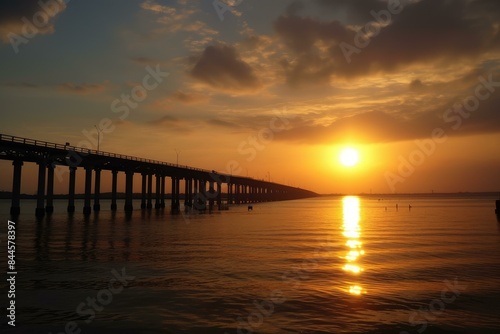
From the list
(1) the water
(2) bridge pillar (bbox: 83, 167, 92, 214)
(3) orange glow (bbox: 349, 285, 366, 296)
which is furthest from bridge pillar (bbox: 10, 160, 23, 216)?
(3) orange glow (bbox: 349, 285, 366, 296)

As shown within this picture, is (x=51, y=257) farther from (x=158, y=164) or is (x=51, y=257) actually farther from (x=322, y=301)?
(x=158, y=164)

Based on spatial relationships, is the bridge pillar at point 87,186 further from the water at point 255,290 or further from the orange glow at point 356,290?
the orange glow at point 356,290

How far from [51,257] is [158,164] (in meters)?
93.2

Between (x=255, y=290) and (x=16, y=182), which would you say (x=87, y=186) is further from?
(x=255, y=290)

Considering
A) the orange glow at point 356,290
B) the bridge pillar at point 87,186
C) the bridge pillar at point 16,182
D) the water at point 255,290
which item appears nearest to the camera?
the water at point 255,290

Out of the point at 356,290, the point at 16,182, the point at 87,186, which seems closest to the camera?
the point at 356,290

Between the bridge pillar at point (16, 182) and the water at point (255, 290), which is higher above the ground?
the bridge pillar at point (16, 182)

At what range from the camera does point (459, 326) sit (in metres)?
13.6

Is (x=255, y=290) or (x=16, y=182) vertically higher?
(x=16, y=182)

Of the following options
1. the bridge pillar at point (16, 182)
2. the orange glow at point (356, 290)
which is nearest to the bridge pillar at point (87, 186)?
the bridge pillar at point (16, 182)

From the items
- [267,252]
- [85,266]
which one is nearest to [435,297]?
[267,252]

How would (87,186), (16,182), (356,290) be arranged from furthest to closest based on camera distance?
(87,186), (16,182), (356,290)

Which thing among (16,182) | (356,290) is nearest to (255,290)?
(356,290)

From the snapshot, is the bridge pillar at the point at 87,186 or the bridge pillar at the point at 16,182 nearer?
the bridge pillar at the point at 16,182
